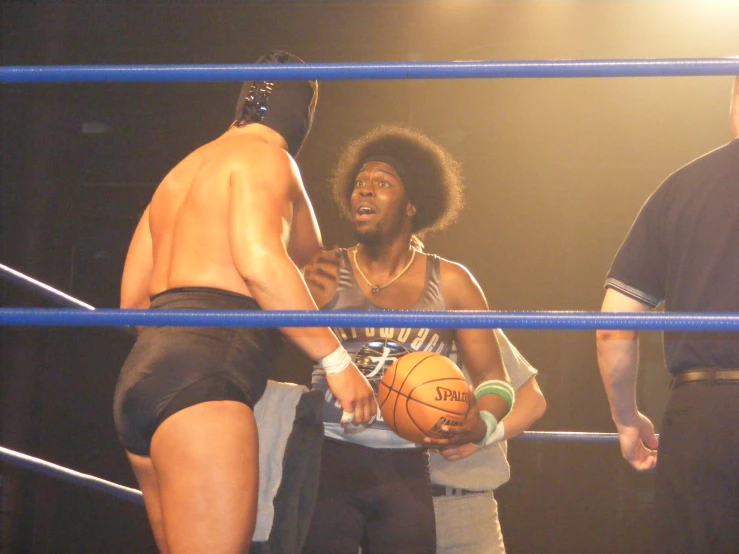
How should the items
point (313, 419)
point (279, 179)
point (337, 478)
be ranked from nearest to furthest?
point (279, 179) → point (313, 419) → point (337, 478)

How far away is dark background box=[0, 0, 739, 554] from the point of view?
3297 mm

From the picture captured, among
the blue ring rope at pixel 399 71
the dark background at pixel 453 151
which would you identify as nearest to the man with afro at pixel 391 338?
the blue ring rope at pixel 399 71

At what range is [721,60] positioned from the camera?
1071mm

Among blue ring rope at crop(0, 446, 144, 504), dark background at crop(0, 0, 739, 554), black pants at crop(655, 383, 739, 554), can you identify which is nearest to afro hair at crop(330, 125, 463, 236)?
blue ring rope at crop(0, 446, 144, 504)

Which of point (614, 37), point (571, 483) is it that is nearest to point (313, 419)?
point (571, 483)

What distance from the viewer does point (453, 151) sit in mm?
3506

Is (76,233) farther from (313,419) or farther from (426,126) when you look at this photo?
(313,419)

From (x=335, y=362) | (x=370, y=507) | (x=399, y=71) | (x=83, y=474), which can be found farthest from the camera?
(x=83, y=474)

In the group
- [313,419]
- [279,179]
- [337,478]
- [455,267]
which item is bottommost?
[337,478]

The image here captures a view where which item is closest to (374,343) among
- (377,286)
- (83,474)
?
(377,286)

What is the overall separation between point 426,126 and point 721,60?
98.2 inches

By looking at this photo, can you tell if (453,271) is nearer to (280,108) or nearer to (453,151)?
(280,108)

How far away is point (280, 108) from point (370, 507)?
0.76 meters

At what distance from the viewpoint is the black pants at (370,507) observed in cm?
159
